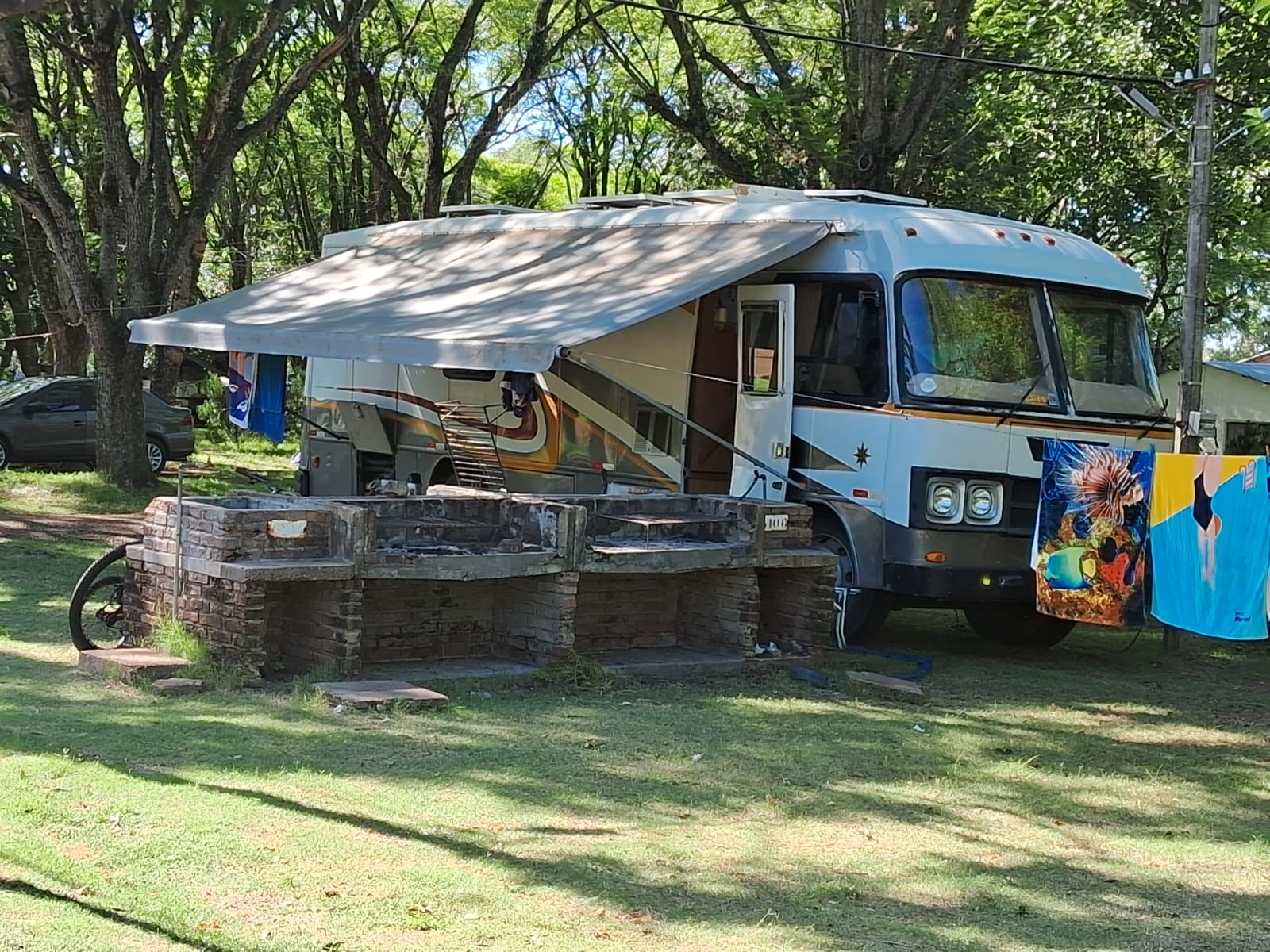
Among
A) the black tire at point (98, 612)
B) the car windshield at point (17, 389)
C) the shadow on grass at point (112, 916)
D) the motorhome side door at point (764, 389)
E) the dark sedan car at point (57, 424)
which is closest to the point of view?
the shadow on grass at point (112, 916)

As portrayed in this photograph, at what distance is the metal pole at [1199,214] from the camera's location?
39.6 feet

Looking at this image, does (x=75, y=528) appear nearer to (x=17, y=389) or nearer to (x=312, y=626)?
(x=17, y=389)

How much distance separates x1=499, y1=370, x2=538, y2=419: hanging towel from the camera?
12914 mm

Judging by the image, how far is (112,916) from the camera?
4840mm

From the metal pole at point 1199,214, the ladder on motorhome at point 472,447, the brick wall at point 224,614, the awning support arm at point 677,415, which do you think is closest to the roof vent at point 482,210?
the ladder on motorhome at point 472,447

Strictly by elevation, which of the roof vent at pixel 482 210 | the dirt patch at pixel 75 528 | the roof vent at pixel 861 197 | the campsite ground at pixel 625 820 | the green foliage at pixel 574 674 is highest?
the roof vent at pixel 482 210

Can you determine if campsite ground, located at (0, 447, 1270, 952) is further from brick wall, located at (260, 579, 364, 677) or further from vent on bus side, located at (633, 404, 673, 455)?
vent on bus side, located at (633, 404, 673, 455)

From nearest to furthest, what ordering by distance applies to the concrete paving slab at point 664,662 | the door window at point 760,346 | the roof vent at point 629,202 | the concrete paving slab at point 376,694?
the concrete paving slab at point 376,694
the concrete paving slab at point 664,662
the door window at point 760,346
the roof vent at point 629,202

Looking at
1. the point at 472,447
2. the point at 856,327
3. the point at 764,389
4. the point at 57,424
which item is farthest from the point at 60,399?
the point at 856,327

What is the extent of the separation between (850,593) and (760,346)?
200 cm

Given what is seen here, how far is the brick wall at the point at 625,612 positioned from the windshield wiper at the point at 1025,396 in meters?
2.47

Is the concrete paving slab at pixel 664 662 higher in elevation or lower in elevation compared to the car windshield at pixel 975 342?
lower

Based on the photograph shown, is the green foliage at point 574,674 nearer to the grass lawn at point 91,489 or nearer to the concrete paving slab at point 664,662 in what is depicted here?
the concrete paving slab at point 664,662

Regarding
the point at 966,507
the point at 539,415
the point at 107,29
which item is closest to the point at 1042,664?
the point at 966,507
